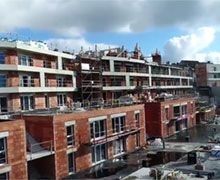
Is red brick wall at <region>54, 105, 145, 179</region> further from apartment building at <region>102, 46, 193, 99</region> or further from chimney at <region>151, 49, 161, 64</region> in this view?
chimney at <region>151, 49, 161, 64</region>

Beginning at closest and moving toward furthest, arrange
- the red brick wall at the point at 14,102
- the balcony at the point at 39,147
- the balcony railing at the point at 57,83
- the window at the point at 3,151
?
the window at the point at 3,151 < the balcony at the point at 39,147 < the red brick wall at the point at 14,102 < the balcony railing at the point at 57,83

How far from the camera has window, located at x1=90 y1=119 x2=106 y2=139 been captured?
125ft

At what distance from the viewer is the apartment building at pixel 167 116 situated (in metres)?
55.4

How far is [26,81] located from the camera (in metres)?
44.8

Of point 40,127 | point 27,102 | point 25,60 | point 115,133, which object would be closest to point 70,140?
point 40,127

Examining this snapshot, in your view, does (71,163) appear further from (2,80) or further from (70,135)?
(2,80)

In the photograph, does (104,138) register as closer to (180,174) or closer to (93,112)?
(93,112)

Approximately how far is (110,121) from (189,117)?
30736 millimetres

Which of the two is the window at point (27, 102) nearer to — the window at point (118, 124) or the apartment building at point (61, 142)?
the apartment building at point (61, 142)

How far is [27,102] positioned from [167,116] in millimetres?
22349

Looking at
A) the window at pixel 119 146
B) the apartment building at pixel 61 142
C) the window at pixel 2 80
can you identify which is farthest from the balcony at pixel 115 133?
the window at pixel 2 80

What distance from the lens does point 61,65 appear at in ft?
169

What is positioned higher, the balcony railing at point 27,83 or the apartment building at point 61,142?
the balcony railing at point 27,83

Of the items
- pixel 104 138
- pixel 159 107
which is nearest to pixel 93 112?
pixel 104 138
